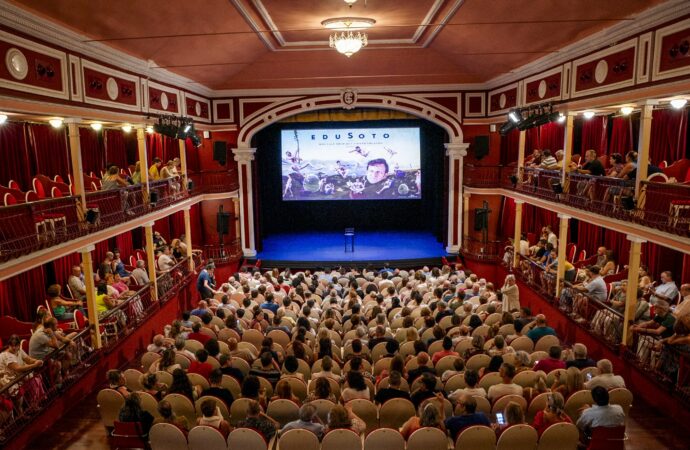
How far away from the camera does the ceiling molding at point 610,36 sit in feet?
25.9

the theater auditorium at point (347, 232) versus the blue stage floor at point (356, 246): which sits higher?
the theater auditorium at point (347, 232)

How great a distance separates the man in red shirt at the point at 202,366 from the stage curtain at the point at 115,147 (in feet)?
27.8

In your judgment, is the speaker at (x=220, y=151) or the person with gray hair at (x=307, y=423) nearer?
the person with gray hair at (x=307, y=423)

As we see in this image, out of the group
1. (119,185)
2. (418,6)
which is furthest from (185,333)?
(418,6)

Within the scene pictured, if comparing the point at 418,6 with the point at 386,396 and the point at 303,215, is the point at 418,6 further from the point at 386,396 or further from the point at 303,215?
the point at 303,215

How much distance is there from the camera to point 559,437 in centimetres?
586

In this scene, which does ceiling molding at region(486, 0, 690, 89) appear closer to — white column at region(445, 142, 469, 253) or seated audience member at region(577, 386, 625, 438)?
white column at region(445, 142, 469, 253)

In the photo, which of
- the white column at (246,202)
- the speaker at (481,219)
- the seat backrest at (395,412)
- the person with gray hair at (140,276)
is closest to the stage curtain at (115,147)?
the person with gray hair at (140,276)

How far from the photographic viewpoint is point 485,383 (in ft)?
23.8

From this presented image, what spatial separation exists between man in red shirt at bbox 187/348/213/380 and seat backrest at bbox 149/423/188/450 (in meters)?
1.56

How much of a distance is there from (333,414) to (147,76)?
33.2 feet

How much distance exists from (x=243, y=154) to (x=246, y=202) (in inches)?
67.1

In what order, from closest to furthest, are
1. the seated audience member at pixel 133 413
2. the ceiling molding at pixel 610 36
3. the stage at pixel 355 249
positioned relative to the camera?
1. the seated audience member at pixel 133 413
2. the ceiling molding at pixel 610 36
3. the stage at pixel 355 249

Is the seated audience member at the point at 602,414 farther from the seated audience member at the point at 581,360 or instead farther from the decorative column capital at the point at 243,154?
the decorative column capital at the point at 243,154
